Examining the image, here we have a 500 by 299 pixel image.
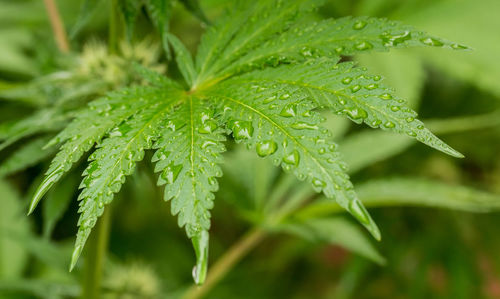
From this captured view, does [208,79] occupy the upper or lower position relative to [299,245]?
upper

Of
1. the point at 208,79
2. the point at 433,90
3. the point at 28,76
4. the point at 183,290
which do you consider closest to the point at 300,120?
the point at 208,79

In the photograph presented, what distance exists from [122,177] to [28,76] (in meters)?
0.94

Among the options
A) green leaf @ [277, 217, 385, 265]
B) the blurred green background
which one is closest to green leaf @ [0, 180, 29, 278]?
the blurred green background

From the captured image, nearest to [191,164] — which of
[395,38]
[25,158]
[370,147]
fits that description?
[395,38]

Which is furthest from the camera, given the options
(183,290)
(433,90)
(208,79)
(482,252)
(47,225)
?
(433,90)

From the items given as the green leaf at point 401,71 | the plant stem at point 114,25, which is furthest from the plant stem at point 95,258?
the green leaf at point 401,71

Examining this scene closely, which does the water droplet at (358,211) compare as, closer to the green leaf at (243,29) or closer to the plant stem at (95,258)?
the green leaf at (243,29)

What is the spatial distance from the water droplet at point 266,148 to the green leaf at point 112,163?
0.09 meters

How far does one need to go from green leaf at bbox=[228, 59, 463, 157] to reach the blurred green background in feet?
0.92

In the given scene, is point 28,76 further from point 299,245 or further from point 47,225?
point 299,245

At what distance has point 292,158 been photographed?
0.41 meters

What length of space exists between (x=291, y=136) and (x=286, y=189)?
69 centimetres

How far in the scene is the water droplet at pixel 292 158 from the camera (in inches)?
16.0

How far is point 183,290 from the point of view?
1.05 m
